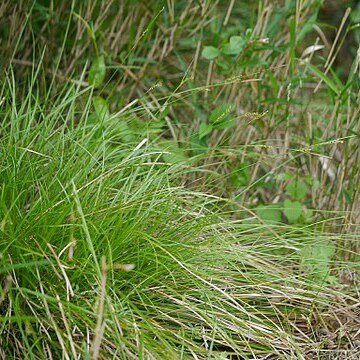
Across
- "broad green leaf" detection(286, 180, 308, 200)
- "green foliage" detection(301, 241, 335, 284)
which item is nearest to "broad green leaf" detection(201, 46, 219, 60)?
"broad green leaf" detection(286, 180, 308, 200)

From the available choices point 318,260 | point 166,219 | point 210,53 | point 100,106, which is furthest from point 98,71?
point 318,260

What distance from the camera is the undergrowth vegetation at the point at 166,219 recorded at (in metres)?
1.69

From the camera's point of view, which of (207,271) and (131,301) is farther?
(207,271)

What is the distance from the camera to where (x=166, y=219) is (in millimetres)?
1959

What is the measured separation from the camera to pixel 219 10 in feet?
11.7

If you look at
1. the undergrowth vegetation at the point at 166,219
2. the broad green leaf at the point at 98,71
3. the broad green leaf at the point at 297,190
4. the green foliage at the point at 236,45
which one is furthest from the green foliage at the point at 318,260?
the broad green leaf at the point at 98,71

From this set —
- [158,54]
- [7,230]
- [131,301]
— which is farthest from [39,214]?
[158,54]

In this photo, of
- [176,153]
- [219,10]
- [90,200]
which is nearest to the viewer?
[90,200]

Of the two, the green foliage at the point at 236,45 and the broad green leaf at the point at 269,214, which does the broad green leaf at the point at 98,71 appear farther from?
the broad green leaf at the point at 269,214

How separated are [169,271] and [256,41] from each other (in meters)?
0.91

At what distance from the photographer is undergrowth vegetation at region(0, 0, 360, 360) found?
1689 millimetres

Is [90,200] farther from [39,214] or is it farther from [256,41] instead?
[256,41]

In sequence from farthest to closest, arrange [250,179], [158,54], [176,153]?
1. [158,54]
2. [250,179]
3. [176,153]

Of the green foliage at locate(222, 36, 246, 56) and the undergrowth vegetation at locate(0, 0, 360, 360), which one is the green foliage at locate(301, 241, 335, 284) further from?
the green foliage at locate(222, 36, 246, 56)
